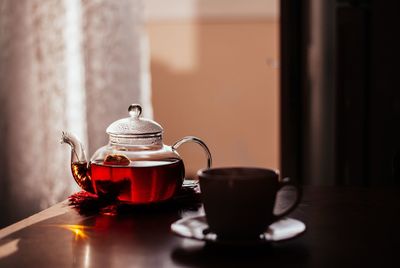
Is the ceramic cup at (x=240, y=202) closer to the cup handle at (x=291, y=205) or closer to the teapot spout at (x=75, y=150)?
the cup handle at (x=291, y=205)

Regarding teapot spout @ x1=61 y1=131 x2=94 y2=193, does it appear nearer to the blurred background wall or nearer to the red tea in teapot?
the red tea in teapot

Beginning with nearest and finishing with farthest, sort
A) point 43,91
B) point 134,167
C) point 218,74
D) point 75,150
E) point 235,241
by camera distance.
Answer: point 235,241 → point 134,167 → point 75,150 → point 43,91 → point 218,74

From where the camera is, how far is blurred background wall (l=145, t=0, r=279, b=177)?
396 centimetres

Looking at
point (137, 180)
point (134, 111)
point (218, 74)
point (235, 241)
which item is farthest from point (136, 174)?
point (218, 74)

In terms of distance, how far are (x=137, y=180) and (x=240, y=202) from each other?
22 cm

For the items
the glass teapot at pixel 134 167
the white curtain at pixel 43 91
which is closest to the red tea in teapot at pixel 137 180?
the glass teapot at pixel 134 167

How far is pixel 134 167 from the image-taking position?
80 cm

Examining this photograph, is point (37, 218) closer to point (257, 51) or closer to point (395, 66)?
point (395, 66)

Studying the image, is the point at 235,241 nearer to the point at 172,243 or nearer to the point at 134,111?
the point at 172,243

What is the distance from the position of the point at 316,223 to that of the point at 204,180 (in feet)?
0.60

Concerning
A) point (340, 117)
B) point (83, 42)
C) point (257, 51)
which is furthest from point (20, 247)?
point (257, 51)

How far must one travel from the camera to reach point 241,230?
2.10 ft

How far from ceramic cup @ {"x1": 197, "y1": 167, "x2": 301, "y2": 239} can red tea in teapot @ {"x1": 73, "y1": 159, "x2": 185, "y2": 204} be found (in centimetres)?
17

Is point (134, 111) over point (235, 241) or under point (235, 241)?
over
